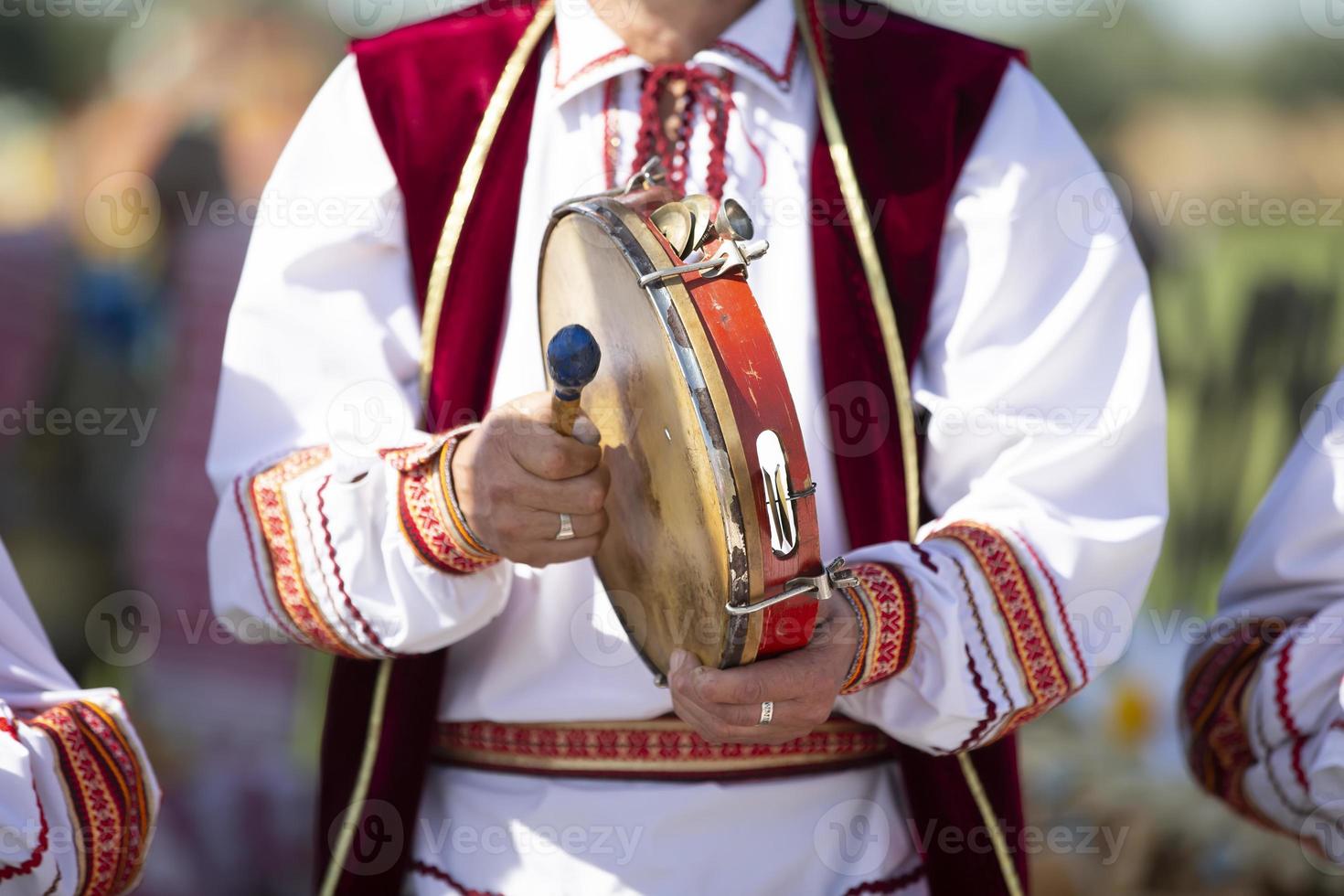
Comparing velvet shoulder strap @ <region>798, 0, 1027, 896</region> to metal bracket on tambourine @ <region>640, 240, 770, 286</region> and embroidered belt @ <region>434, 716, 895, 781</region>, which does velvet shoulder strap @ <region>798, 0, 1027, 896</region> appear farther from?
metal bracket on tambourine @ <region>640, 240, 770, 286</region>

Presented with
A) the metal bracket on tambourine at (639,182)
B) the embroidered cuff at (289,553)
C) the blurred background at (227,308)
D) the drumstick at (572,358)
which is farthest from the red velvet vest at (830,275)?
the blurred background at (227,308)

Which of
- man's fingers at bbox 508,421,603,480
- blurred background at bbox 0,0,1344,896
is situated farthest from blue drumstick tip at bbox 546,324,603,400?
blurred background at bbox 0,0,1344,896

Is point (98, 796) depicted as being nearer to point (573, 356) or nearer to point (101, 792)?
point (101, 792)

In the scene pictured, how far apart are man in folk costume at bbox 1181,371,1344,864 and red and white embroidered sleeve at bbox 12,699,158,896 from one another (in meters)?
1.49

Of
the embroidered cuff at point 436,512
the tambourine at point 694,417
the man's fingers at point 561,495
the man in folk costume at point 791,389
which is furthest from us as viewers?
the man in folk costume at point 791,389

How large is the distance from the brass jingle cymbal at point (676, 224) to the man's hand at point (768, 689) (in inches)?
17.2

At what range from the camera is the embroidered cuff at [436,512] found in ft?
6.30

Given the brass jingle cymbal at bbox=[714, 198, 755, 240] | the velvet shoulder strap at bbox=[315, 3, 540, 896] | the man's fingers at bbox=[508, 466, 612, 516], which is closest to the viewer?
the brass jingle cymbal at bbox=[714, 198, 755, 240]

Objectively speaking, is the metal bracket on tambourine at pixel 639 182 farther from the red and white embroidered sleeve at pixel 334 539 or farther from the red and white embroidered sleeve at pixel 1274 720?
the red and white embroidered sleeve at pixel 1274 720

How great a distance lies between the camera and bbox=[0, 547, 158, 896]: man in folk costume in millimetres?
1723

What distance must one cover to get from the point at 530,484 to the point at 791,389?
40 cm

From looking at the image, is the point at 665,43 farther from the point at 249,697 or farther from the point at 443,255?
the point at 249,697

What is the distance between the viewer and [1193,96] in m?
4.47

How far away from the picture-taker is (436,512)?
194cm
